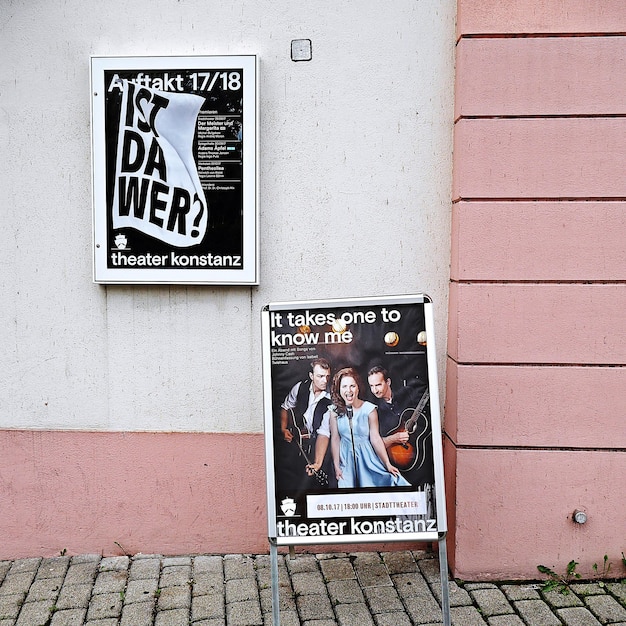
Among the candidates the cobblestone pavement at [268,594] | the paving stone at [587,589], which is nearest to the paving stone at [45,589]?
the cobblestone pavement at [268,594]

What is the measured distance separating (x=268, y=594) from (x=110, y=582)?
2.77ft

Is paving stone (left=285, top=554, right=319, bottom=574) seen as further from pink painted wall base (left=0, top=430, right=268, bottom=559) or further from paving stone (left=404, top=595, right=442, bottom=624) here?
paving stone (left=404, top=595, right=442, bottom=624)

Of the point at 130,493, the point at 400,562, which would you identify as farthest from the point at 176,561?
the point at 400,562

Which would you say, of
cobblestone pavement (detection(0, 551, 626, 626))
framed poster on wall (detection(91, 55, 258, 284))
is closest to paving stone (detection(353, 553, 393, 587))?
cobblestone pavement (detection(0, 551, 626, 626))

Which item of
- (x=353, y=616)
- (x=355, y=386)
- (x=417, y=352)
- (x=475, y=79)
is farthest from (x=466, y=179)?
(x=353, y=616)

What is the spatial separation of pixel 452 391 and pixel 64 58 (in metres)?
2.74

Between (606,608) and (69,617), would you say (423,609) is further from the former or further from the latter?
(69,617)

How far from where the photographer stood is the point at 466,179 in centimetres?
343

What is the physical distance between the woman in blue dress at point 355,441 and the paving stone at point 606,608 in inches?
45.8

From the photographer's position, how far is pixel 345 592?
344cm

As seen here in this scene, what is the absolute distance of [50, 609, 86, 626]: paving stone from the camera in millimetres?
3186

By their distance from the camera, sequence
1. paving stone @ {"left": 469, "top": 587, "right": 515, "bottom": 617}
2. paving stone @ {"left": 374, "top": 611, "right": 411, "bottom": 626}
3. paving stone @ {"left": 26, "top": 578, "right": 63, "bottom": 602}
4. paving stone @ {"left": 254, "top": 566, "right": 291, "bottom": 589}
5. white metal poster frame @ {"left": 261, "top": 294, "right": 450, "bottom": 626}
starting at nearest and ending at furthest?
white metal poster frame @ {"left": 261, "top": 294, "right": 450, "bottom": 626}
paving stone @ {"left": 374, "top": 611, "right": 411, "bottom": 626}
paving stone @ {"left": 469, "top": 587, "right": 515, "bottom": 617}
paving stone @ {"left": 26, "top": 578, "right": 63, "bottom": 602}
paving stone @ {"left": 254, "top": 566, "right": 291, "bottom": 589}

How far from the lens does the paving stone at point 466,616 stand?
3.20 metres

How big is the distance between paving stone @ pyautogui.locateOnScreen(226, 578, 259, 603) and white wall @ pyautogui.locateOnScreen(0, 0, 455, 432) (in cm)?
81
